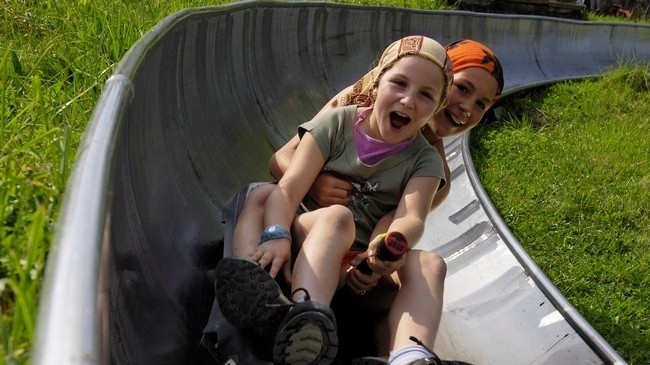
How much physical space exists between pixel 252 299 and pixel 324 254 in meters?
0.32

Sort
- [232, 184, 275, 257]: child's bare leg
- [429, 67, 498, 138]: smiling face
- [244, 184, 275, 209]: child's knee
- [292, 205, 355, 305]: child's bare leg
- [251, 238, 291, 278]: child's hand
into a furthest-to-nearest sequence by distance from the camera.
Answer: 1. [429, 67, 498, 138]: smiling face
2. [244, 184, 275, 209]: child's knee
3. [232, 184, 275, 257]: child's bare leg
4. [251, 238, 291, 278]: child's hand
5. [292, 205, 355, 305]: child's bare leg

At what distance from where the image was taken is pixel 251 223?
289 cm

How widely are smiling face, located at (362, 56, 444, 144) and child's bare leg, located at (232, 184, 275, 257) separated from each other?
1.56 ft

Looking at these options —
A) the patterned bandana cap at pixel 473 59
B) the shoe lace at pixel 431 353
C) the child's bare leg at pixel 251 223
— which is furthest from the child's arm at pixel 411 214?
the patterned bandana cap at pixel 473 59

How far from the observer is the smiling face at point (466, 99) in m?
3.56

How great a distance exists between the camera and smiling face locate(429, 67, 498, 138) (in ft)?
11.7

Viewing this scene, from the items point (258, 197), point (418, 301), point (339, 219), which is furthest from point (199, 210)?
point (418, 301)

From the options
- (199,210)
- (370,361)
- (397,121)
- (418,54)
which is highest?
(418,54)

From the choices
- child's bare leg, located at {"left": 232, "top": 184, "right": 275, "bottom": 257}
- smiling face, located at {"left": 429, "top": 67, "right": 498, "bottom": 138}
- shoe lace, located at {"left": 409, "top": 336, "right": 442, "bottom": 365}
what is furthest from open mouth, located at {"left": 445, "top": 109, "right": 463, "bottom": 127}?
shoe lace, located at {"left": 409, "top": 336, "right": 442, "bottom": 365}

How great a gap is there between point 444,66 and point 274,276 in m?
1.03

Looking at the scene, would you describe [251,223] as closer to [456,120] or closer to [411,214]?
[411,214]

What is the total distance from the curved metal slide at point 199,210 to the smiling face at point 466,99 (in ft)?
2.35

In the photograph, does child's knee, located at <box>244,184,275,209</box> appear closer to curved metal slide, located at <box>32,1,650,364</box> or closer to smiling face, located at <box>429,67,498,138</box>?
curved metal slide, located at <box>32,1,650,364</box>

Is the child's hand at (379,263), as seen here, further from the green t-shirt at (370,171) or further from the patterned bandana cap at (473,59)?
the patterned bandana cap at (473,59)
